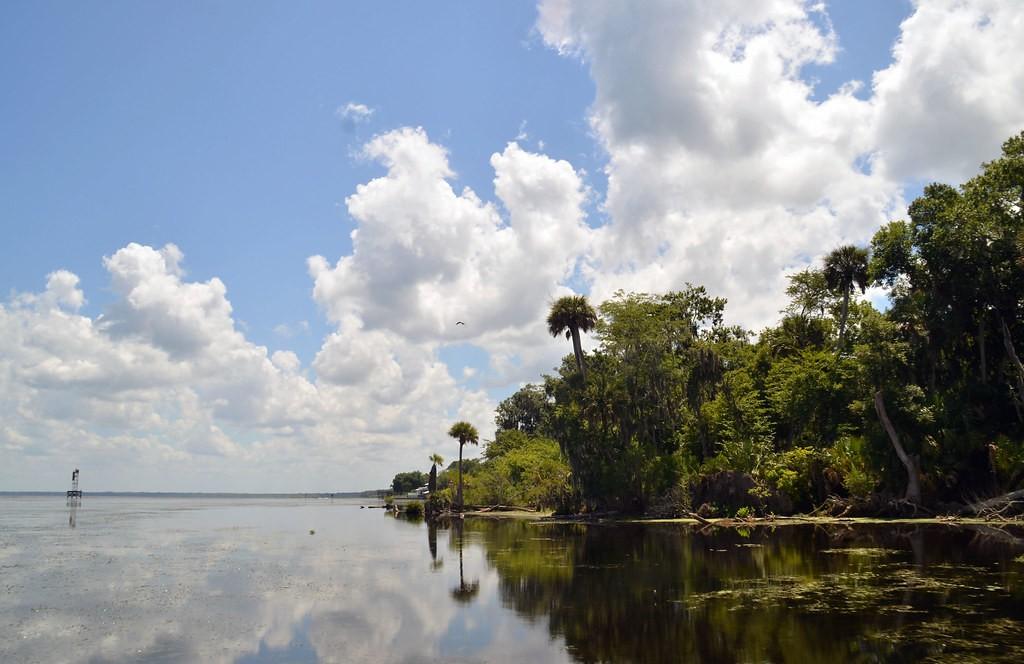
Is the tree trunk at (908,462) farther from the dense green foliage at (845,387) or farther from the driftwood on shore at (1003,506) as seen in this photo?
the driftwood on shore at (1003,506)

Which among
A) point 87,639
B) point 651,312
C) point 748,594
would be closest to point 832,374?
point 651,312

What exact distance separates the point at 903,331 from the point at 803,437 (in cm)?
1088

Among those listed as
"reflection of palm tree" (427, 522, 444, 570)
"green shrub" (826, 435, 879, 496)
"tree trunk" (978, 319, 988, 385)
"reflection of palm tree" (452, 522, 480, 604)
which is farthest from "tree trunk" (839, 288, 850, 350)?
"reflection of palm tree" (452, 522, 480, 604)

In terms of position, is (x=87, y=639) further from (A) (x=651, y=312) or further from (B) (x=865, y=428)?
(A) (x=651, y=312)

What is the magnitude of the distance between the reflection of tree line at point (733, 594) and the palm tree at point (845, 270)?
2897cm

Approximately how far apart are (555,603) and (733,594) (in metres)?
4.85

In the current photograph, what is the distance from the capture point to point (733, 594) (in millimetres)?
18719

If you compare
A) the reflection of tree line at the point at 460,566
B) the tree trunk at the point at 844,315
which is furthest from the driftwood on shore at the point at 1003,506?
the reflection of tree line at the point at 460,566

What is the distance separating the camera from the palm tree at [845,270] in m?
58.2

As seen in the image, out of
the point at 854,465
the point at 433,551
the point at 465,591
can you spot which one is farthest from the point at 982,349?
the point at 465,591

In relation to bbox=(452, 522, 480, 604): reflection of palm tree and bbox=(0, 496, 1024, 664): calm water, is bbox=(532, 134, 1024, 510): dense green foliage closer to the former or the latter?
bbox=(0, 496, 1024, 664): calm water

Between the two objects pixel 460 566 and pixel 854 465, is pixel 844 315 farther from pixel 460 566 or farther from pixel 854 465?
pixel 460 566

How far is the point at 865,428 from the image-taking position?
146ft

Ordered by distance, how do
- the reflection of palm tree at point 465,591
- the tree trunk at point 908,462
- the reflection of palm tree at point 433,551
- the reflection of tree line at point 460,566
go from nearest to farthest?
the reflection of palm tree at point 465,591 < the reflection of tree line at point 460,566 < the reflection of palm tree at point 433,551 < the tree trunk at point 908,462
